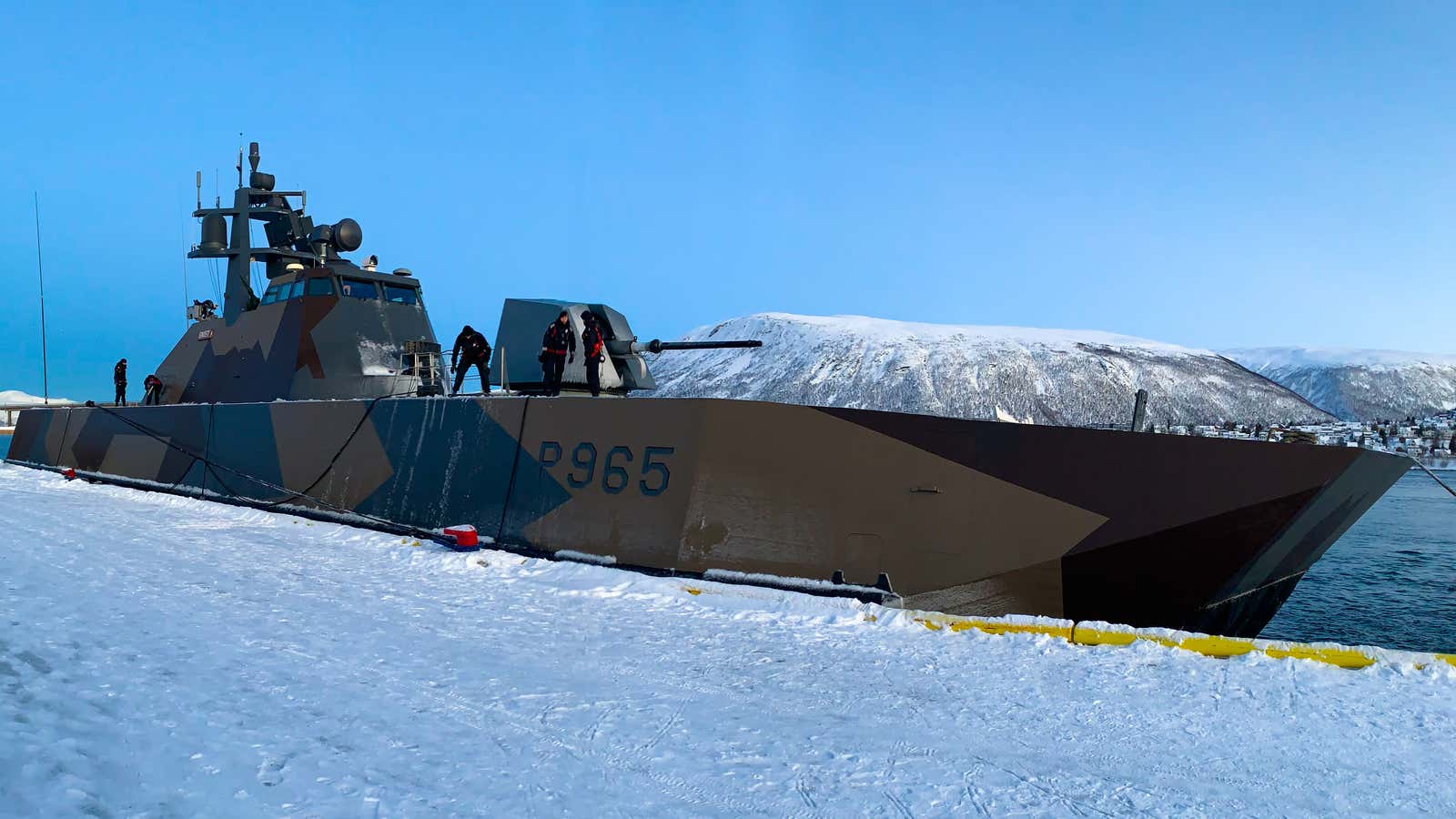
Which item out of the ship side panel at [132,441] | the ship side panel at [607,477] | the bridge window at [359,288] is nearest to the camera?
the ship side panel at [607,477]

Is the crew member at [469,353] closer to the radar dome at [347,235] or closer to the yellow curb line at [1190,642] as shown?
the radar dome at [347,235]

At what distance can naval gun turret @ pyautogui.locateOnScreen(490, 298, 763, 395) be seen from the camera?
880 centimetres

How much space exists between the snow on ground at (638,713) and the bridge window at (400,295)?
6793 mm

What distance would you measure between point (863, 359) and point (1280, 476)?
300 ft

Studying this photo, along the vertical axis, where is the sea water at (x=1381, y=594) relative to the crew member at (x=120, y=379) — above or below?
below

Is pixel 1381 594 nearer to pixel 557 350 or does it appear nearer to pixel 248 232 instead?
pixel 557 350

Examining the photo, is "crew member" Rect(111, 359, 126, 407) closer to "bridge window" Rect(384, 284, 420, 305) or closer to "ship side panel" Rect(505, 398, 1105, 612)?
"bridge window" Rect(384, 284, 420, 305)

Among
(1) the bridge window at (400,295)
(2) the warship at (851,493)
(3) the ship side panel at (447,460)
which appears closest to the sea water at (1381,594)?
(2) the warship at (851,493)

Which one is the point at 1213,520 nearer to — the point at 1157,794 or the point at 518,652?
the point at 1157,794

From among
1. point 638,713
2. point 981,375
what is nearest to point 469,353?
point 638,713

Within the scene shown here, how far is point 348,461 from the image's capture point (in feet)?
32.8

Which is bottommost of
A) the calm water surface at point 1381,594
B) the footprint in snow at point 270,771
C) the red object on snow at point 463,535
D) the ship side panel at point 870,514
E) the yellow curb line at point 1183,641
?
the calm water surface at point 1381,594

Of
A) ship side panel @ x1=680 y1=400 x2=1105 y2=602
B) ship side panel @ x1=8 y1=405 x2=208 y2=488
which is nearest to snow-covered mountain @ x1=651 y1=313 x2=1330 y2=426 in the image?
ship side panel @ x1=8 y1=405 x2=208 y2=488

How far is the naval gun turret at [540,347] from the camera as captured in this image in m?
8.80
